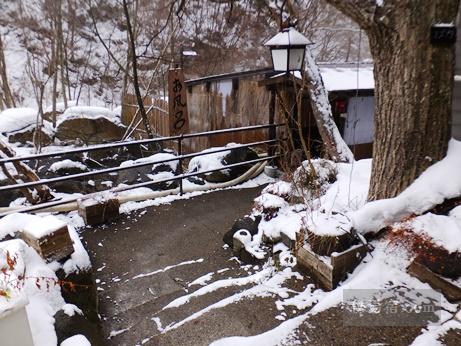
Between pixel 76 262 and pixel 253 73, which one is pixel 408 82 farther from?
pixel 253 73

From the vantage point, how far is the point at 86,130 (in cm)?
1443

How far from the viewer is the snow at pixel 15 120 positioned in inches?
520

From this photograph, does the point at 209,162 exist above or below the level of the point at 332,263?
above

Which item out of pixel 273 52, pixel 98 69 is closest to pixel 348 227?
pixel 273 52

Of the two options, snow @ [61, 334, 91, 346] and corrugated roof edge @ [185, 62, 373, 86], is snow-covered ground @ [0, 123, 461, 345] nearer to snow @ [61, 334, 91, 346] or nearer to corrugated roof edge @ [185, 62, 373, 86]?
snow @ [61, 334, 91, 346]

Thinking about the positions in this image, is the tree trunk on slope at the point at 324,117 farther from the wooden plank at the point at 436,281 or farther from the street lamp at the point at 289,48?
the wooden plank at the point at 436,281

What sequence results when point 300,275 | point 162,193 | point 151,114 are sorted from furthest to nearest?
point 151,114 < point 162,193 < point 300,275

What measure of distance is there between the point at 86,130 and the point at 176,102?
8283 millimetres

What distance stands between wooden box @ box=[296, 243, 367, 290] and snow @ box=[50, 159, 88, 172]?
29.4 feet

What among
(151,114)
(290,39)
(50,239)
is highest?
(290,39)

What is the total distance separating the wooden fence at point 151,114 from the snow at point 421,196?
1121 cm

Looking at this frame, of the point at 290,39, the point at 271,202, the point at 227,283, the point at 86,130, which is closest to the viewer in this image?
the point at 227,283

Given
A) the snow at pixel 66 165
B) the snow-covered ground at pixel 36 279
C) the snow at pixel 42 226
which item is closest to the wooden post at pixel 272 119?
the snow-covered ground at pixel 36 279

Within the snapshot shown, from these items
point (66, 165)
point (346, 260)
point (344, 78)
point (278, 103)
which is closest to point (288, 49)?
point (278, 103)
